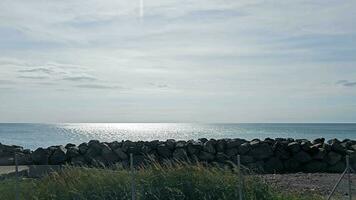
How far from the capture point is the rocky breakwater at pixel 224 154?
2362cm

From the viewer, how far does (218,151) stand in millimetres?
24172

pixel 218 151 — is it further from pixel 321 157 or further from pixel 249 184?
pixel 249 184

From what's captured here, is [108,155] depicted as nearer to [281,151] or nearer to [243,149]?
[243,149]

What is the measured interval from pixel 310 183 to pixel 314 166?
13.7ft

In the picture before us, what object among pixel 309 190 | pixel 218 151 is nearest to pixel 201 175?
pixel 309 190

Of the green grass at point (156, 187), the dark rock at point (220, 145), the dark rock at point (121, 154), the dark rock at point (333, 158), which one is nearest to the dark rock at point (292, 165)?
the dark rock at point (333, 158)

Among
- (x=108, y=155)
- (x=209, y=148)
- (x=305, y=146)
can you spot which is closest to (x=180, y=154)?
(x=209, y=148)

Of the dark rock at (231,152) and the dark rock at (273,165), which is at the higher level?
the dark rock at (231,152)

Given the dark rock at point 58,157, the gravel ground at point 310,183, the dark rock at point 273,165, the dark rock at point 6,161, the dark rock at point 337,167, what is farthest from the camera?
the dark rock at point 6,161

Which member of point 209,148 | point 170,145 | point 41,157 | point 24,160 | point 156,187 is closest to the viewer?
point 156,187

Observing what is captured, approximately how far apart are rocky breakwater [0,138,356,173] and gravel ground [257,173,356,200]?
1.41m

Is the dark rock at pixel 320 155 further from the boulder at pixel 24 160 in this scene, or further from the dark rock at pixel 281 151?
the boulder at pixel 24 160

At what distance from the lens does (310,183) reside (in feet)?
64.3

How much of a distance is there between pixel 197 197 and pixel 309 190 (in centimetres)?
510
